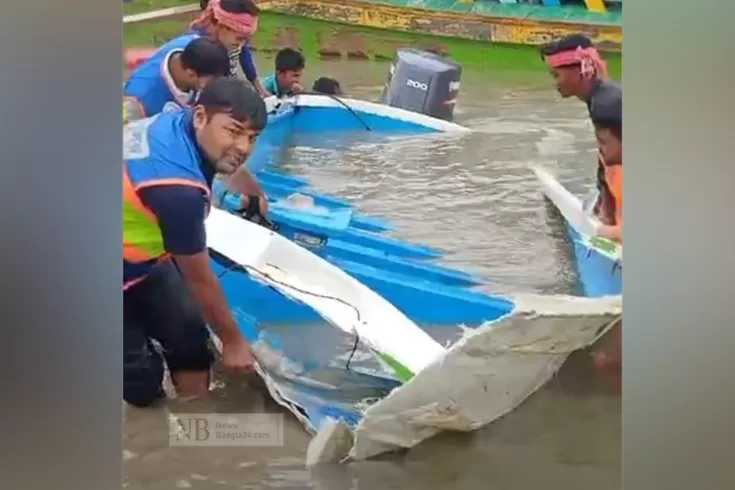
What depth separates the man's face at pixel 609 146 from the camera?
0.96 meters

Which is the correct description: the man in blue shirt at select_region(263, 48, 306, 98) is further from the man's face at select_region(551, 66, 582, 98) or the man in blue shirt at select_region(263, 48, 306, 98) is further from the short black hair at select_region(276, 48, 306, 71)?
the man's face at select_region(551, 66, 582, 98)

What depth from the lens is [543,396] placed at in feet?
3.09

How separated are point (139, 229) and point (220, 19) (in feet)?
0.84

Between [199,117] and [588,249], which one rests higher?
[199,117]

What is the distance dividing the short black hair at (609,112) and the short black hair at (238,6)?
408 mm

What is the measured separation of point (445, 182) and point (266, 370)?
29cm

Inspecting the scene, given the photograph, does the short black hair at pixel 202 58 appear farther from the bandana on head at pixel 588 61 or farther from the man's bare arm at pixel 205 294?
the bandana on head at pixel 588 61

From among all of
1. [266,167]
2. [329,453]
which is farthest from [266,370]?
[266,167]

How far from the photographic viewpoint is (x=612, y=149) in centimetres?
96

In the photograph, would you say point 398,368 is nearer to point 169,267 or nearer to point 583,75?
point 169,267

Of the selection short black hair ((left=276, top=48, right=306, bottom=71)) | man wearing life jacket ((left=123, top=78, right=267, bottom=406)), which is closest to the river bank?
short black hair ((left=276, top=48, right=306, bottom=71))

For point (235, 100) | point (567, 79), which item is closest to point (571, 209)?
point (567, 79)

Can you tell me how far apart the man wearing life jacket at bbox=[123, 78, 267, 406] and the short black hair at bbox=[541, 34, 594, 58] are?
16.1 inches
